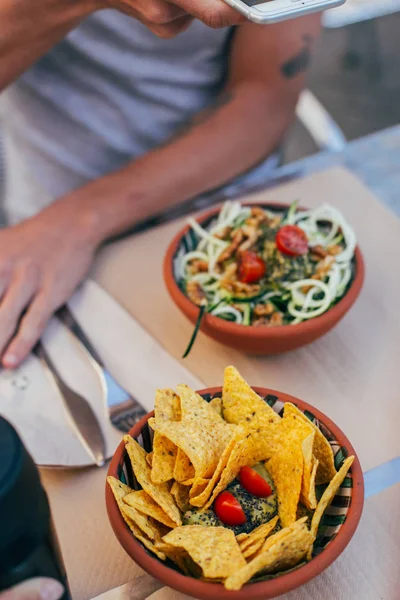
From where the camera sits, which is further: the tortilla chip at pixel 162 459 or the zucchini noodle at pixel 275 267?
the zucchini noodle at pixel 275 267

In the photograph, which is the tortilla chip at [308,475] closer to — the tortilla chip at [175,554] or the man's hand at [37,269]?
the tortilla chip at [175,554]

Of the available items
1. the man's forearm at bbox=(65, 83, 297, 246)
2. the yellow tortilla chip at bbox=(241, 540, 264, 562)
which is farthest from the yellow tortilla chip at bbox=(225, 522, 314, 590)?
the man's forearm at bbox=(65, 83, 297, 246)

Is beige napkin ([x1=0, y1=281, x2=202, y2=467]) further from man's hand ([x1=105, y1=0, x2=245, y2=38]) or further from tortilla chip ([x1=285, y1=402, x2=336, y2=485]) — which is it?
man's hand ([x1=105, y1=0, x2=245, y2=38])

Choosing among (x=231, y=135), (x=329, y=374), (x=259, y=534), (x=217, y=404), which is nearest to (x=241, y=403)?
(x=217, y=404)

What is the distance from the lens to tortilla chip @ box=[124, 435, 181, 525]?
660 millimetres

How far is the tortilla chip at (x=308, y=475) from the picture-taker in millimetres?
649

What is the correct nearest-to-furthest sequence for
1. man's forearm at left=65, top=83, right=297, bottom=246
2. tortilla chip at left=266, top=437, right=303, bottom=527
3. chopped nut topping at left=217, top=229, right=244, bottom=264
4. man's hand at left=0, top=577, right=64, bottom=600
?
man's hand at left=0, top=577, right=64, bottom=600 → tortilla chip at left=266, top=437, right=303, bottom=527 → chopped nut topping at left=217, top=229, right=244, bottom=264 → man's forearm at left=65, top=83, right=297, bottom=246

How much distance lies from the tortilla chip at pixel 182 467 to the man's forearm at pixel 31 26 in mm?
675

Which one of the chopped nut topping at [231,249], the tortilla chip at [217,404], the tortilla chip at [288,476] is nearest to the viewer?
the tortilla chip at [288,476]

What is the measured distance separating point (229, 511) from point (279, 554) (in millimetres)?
91

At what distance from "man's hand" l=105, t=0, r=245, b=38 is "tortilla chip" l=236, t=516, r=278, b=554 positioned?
0.59 metres

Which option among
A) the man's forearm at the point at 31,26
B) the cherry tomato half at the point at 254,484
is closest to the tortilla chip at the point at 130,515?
the cherry tomato half at the point at 254,484

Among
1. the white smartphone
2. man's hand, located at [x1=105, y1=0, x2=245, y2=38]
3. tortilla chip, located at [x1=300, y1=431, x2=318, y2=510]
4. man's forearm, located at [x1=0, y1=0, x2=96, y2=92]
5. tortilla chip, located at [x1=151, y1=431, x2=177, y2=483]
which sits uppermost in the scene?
man's forearm, located at [x1=0, y1=0, x2=96, y2=92]

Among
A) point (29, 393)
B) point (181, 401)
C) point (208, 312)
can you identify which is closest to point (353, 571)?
point (181, 401)
